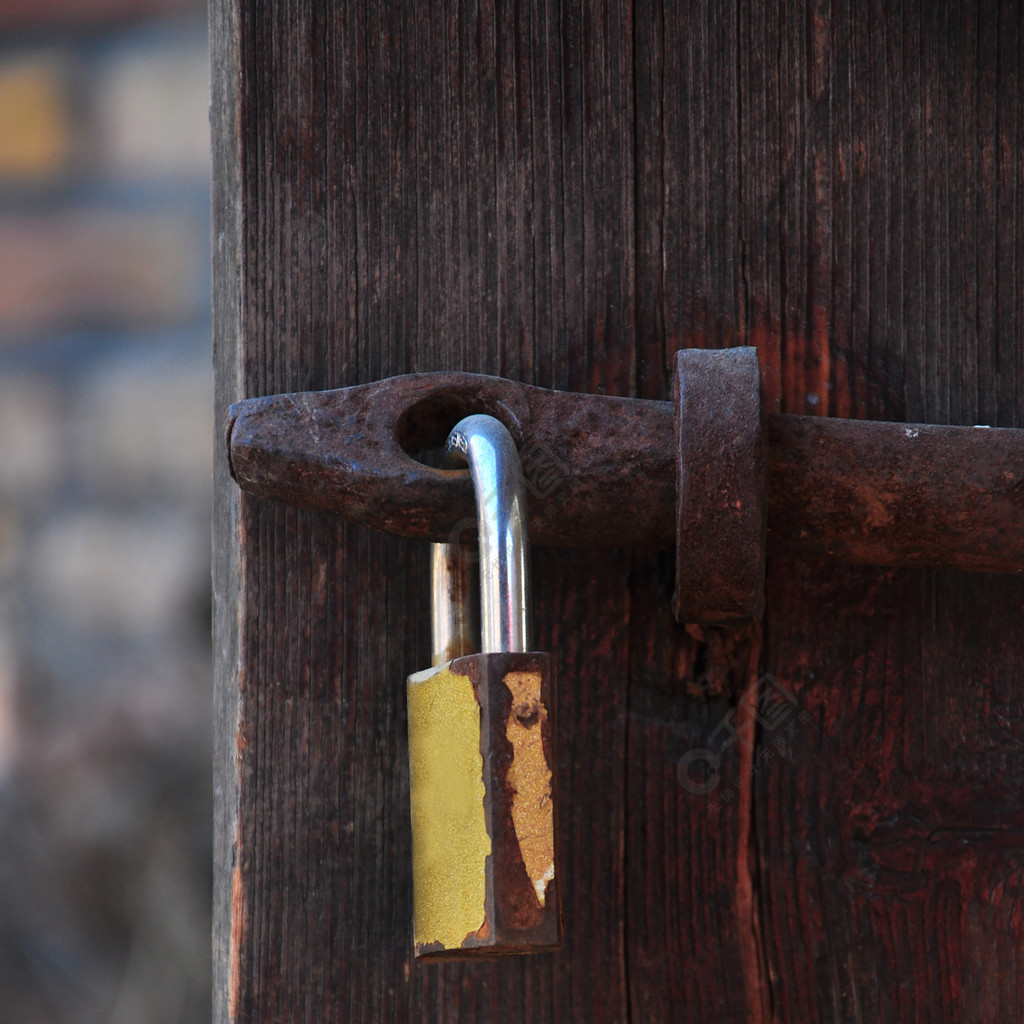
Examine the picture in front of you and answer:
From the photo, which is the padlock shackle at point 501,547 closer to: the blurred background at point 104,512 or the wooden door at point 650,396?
the wooden door at point 650,396

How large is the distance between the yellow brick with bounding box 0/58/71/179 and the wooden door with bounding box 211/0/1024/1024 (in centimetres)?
117

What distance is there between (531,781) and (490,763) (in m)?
0.02

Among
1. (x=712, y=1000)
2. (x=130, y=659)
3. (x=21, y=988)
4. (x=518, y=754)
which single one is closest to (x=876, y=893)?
(x=712, y=1000)

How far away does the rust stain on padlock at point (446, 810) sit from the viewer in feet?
1.67

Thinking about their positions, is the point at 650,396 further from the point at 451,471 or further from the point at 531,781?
the point at 531,781

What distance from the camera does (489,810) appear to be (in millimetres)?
496

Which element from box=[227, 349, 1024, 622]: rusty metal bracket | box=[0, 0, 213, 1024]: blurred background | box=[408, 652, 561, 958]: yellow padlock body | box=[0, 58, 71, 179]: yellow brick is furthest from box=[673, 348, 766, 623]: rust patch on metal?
box=[0, 58, 71, 179]: yellow brick

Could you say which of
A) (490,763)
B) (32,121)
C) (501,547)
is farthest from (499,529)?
(32,121)

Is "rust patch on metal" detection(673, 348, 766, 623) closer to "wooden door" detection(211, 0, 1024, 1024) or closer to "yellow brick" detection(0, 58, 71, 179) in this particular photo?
"wooden door" detection(211, 0, 1024, 1024)

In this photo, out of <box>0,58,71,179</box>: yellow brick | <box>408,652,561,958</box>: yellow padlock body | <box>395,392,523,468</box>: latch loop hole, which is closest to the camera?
<box>408,652,561,958</box>: yellow padlock body

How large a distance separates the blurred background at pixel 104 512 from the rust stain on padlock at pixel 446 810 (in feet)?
3.27

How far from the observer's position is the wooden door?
629 millimetres

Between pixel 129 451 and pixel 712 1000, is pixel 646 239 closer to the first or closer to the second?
pixel 712 1000

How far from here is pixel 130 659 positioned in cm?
153
